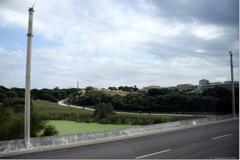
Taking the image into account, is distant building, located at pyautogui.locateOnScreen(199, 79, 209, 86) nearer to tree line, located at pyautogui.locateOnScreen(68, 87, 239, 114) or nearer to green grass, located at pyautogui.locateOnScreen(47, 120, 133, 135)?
tree line, located at pyautogui.locateOnScreen(68, 87, 239, 114)

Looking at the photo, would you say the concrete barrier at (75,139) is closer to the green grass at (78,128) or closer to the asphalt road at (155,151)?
the asphalt road at (155,151)

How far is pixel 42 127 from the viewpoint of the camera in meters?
31.1

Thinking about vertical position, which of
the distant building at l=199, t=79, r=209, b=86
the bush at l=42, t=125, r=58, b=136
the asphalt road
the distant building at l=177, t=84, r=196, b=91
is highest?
the distant building at l=199, t=79, r=209, b=86

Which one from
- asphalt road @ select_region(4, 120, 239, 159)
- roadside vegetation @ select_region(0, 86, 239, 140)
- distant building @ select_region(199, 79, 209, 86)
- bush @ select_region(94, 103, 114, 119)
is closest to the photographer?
asphalt road @ select_region(4, 120, 239, 159)

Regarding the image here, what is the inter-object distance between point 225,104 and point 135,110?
2329 cm

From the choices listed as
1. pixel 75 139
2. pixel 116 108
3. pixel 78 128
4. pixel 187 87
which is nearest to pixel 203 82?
pixel 116 108

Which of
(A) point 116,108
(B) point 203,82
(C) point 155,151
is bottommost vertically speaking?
(A) point 116,108

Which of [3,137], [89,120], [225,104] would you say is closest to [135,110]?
[89,120]

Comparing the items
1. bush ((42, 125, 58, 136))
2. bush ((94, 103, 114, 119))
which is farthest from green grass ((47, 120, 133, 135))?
bush ((94, 103, 114, 119))

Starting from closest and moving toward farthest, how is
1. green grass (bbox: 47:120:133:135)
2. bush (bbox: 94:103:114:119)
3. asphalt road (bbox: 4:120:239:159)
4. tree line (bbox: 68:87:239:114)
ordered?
asphalt road (bbox: 4:120:239:159) < green grass (bbox: 47:120:133:135) < tree line (bbox: 68:87:239:114) < bush (bbox: 94:103:114:119)

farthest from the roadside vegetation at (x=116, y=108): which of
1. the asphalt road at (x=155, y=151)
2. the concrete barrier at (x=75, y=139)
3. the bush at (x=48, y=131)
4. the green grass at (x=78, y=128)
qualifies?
the asphalt road at (x=155, y=151)

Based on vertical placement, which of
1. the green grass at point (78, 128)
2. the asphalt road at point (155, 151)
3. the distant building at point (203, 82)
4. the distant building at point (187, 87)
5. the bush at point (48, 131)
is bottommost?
the green grass at point (78, 128)

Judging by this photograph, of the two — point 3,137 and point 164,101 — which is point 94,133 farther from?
point 164,101

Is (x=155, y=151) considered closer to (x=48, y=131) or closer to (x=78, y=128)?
(x=48, y=131)
